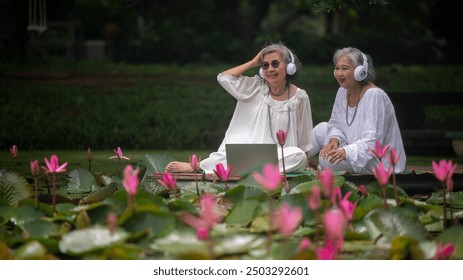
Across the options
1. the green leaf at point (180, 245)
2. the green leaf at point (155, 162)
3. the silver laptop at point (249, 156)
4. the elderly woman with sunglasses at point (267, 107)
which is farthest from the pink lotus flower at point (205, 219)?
the elderly woman with sunglasses at point (267, 107)

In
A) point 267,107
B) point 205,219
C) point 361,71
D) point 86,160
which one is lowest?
point 86,160

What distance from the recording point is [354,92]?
652 cm

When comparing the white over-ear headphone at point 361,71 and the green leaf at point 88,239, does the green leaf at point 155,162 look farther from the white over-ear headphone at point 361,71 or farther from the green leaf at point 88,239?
the green leaf at point 88,239

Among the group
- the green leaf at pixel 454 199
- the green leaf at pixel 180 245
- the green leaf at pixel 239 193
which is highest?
the green leaf at pixel 239 193

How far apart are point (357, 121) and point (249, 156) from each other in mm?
1157

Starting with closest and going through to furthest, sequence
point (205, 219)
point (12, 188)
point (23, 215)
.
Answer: point (205, 219) → point (23, 215) → point (12, 188)

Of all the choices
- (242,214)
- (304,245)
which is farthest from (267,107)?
(304,245)

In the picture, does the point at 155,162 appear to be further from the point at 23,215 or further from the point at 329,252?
the point at 329,252

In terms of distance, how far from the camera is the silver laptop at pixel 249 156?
5484 mm

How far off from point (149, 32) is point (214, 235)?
1617 centimetres

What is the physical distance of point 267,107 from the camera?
259 inches

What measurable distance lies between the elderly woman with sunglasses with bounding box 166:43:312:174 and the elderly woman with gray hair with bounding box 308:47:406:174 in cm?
22

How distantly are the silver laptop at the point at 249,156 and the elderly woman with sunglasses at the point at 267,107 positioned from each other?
71 cm
